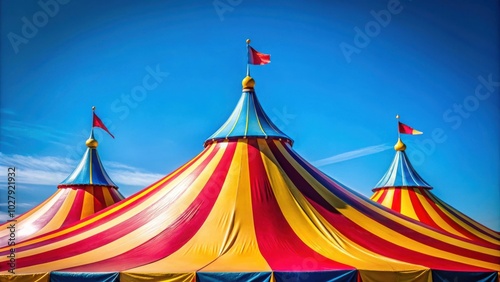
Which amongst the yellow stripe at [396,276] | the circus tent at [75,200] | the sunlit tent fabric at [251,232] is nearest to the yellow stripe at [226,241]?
the sunlit tent fabric at [251,232]

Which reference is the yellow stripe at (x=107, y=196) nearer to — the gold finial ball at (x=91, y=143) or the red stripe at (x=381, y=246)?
the gold finial ball at (x=91, y=143)

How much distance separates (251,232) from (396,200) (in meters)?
6.82

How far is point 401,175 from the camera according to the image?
41.3ft

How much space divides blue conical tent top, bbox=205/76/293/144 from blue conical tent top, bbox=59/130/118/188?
5.06m

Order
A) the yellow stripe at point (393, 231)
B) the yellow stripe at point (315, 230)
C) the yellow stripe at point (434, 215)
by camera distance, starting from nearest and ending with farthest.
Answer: the yellow stripe at point (315, 230), the yellow stripe at point (393, 231), the yellow stripe at point (434, 215)

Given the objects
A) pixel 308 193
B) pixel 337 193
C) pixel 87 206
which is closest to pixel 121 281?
pixel 308 193

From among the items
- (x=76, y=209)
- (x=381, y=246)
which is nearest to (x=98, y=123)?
(x=76, y=209)

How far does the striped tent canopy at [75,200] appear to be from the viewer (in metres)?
11.1

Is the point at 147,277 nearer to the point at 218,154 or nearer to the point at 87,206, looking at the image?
the point at 218,154

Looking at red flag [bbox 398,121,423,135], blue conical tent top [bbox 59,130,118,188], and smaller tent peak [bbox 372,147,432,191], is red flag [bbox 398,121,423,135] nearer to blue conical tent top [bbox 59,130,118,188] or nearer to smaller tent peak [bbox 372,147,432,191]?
smaller tent peak [bbox 372,147,432,191]

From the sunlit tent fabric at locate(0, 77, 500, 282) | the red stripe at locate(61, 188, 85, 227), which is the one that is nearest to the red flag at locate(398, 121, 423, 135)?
the sunlit tent fabric at locate(0, 77, 500, 282)

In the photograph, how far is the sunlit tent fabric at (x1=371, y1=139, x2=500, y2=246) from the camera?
36.8 ft

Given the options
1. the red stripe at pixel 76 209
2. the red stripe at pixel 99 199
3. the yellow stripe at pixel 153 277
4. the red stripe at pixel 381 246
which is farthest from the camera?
the red stripe at pixel 99 199

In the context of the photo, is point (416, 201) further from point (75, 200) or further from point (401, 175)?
point (75, 200)
